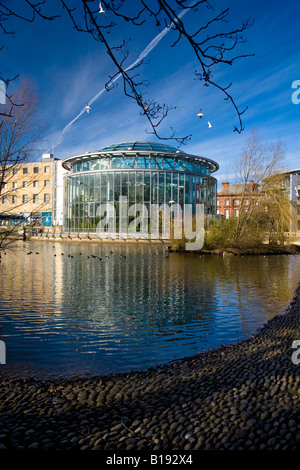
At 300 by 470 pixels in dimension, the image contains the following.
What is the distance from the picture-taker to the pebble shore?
3.25 meters

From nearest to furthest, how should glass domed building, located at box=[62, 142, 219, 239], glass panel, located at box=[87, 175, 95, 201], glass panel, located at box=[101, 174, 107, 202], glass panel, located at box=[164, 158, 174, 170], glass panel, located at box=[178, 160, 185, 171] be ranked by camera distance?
glass domed building, located at box=[62, 142, 219, 239]
glass panel, located at box=[164, 158, 174, 170]
glass panel, located at box=[101, 174, 107, 202]
glass panel, located at box=[178, 160, 185, 171]
glass panel, located at box=[87, 175, 95, 201]

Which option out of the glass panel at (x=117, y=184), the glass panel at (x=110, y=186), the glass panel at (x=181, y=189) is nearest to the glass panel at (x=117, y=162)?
the glass panel at (x=117, y=184)

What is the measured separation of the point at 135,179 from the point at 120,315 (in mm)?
35841

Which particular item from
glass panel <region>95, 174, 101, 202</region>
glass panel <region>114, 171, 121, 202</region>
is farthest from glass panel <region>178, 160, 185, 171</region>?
glass panel <region>95, 174, 101, 202</region>

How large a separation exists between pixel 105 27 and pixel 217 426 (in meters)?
3.97

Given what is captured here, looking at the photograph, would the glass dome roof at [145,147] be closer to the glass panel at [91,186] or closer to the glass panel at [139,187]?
the glass panel at [139,187]

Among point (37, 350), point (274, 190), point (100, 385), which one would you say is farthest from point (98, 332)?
point (274, 190)

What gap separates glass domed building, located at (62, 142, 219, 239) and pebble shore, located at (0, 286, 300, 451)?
38432mm

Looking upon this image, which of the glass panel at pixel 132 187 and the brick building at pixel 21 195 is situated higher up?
the glass panel at pixel 132 187

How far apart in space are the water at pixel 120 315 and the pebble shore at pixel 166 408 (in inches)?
36.6

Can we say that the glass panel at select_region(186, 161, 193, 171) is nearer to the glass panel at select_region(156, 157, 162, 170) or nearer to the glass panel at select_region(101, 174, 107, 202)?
the glass panel at select_region(156, 157, 162, 170)

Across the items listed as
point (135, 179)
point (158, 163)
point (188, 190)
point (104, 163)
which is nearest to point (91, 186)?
point (104, 163)

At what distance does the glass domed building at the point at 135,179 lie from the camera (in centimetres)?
4384

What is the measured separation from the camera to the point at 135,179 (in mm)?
43875
